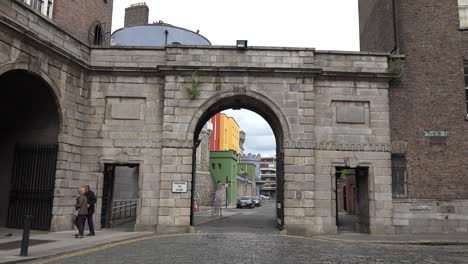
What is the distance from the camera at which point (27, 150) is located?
48.4 ft

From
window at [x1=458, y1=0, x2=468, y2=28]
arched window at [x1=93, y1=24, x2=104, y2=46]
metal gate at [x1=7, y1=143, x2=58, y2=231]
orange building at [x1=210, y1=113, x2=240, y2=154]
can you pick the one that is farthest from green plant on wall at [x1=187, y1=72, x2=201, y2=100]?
orange building at [x1=210, y1=113, x2=240, y2=154]

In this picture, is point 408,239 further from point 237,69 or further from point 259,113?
point 237,69

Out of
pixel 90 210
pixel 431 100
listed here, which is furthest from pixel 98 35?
pixel 431 100

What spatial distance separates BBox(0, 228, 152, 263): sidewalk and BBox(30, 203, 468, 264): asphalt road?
513mm

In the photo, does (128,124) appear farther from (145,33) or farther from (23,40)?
(145,33)

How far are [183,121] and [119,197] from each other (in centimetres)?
799

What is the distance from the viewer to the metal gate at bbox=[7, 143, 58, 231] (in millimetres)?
14062

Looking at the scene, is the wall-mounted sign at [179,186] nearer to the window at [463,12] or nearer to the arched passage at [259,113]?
the arched passage at [259,113]

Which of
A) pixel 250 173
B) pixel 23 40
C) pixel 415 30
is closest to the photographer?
pixel 23 40

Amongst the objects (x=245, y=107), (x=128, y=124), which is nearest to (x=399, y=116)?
(x=245, y=107)

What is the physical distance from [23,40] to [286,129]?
9.64 meters

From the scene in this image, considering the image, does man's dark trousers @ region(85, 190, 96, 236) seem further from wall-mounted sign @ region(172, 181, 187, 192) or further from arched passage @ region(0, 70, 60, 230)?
wall-mounted sign @ region(172, 181, 187, 192)

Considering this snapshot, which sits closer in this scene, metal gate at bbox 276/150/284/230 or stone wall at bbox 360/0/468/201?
stone wall at bbox 360/0/468/201

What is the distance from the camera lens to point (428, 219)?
49.6ft
